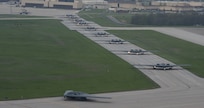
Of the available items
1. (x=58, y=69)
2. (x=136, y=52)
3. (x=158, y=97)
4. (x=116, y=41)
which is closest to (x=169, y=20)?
(x=116, y=41)

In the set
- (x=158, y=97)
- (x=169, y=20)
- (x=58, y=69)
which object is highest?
(x=158, y=97)

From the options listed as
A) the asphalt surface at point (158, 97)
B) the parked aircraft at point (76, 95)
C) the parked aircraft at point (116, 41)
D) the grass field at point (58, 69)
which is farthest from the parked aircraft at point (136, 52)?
the parked aircraft at point (76, 95)

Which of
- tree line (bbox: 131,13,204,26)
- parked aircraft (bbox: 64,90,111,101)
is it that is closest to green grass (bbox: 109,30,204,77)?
parked aircraft (bbox: 64,90,111,101)

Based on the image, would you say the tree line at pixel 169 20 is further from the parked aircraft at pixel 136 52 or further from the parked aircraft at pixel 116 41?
the parked aircraft at pixel 136 52

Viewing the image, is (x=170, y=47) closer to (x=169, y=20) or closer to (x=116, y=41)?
(x=116, y=41)

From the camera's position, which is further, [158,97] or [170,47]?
[170,47]

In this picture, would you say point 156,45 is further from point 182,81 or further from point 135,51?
point 182,81
